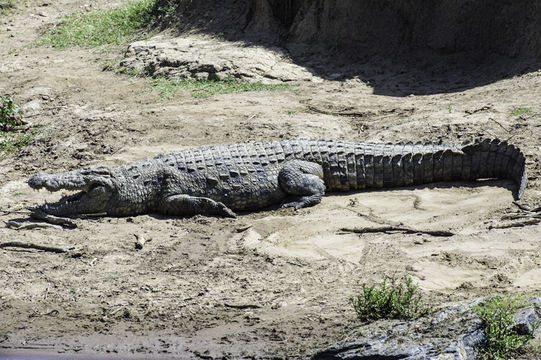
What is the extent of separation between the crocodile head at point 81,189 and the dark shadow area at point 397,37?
497 cm

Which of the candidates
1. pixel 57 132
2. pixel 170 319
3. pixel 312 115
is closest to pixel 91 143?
pixel 57 132

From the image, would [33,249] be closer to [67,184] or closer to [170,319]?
[67,184]

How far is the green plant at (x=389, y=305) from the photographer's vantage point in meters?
4.96

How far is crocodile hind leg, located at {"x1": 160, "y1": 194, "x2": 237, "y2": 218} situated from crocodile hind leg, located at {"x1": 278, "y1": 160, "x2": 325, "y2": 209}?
0.67 m

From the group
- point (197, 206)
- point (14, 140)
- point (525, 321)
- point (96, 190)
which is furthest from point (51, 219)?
point (525, 321)

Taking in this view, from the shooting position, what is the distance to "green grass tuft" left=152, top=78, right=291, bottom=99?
11312 millimetres

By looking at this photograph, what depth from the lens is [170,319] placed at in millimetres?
5570

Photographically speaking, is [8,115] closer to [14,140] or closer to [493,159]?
[14,140]

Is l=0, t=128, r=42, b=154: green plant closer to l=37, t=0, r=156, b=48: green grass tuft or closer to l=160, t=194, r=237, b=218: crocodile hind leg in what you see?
l=160, t=194, r=237, b=218: crocodile hind leg

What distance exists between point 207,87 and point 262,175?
394 cm

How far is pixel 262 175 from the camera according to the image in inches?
312

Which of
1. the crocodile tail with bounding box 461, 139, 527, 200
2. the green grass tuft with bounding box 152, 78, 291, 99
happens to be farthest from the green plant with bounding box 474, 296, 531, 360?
the green grass tuft with bounding box 152, 78, 291, 99

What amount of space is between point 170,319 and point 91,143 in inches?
188

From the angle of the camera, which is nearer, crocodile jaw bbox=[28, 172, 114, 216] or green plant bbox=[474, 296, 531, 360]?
green plant bbox=[474, 296, 531, 360]
